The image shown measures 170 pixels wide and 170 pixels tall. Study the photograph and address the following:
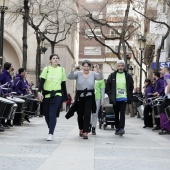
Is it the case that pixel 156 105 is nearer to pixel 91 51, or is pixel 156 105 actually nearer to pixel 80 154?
pixel 80 154

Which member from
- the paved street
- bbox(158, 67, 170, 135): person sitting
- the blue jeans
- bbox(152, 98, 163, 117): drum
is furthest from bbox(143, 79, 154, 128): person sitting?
the blue jeans

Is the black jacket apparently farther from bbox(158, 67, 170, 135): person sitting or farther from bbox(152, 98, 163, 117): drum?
bbox(152, 98, 163, 117): drum

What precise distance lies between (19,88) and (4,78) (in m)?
2.01

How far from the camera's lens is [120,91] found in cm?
1302

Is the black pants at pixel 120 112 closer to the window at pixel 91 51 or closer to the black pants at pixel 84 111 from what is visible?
the black pants at pixel 84 111

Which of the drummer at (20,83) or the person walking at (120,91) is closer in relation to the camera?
the person walking at (120,91)

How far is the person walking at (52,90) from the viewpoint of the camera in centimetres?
1115

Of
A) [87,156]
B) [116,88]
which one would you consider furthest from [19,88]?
[87,156]

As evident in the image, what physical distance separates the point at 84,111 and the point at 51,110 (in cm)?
110

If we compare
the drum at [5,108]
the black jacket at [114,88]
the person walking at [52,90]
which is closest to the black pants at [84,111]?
the person walking at [52,90]

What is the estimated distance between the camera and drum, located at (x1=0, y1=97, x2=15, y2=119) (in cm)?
1286

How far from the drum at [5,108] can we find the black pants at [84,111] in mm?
1966

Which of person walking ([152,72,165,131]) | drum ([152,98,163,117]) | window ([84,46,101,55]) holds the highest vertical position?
window ([84,46,101,55])

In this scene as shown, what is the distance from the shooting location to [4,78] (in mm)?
14836
